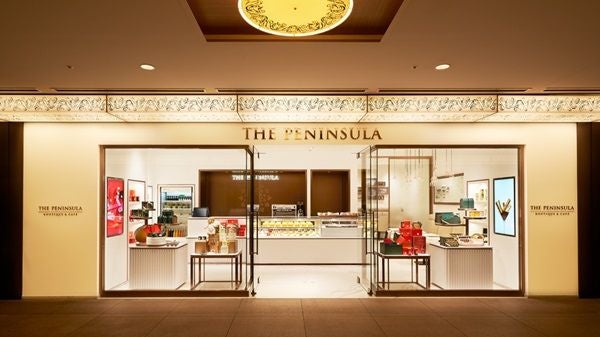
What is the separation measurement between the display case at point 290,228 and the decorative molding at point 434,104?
4.17 metres

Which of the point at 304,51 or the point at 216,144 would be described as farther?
the point at 216,144

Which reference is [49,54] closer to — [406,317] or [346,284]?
[406,317]

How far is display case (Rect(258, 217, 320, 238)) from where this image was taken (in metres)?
9.77

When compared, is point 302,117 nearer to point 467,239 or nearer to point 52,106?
point 467,239

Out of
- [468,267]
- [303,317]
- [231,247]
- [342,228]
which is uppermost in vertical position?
[342,228]

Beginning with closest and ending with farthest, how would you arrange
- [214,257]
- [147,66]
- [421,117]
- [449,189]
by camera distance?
[147,66]
[421,117]
[214,257]
[449,189]

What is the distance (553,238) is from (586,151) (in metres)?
1.44

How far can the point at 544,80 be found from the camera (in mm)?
5395

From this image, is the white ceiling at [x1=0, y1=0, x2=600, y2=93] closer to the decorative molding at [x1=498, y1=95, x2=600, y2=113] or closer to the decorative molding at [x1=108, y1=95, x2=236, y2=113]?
the decorative molding at [x1=498, y1=95, x2=600, y2=113]

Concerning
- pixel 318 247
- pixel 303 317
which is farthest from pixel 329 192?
pixel 303 317

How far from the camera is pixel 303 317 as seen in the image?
5.70 m

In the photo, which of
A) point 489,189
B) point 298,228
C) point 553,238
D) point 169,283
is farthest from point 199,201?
point 553,238

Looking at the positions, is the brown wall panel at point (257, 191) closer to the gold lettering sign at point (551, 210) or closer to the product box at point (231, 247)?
the product box at point (231, 247)

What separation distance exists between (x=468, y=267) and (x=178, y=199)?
7.08m
